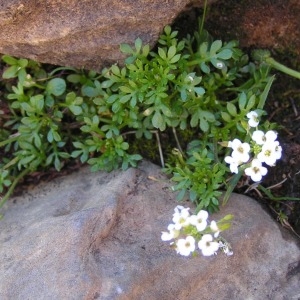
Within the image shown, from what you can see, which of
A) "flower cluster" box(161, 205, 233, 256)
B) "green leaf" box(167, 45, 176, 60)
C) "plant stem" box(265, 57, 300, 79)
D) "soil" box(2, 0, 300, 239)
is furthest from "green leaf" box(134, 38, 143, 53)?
"flower cluster" box(161, 205, 233, 256)

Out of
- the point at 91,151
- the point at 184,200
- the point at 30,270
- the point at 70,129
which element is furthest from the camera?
the point at 70,129

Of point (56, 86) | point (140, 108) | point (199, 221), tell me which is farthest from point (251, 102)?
point (56, 86)

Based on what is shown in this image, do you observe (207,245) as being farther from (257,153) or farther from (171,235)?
(257,153)

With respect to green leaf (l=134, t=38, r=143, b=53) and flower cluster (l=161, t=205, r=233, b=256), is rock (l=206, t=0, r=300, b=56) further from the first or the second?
flower cluster (l=161, t=205, r=233, b=256)

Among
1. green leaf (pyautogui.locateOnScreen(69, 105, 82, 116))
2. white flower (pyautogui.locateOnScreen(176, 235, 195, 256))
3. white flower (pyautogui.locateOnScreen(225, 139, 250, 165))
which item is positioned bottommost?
white flower (pyautogui.locateOnScreen(176, 235, 195, 256))

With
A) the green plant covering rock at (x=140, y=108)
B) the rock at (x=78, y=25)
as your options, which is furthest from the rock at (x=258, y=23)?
the rock at (x=78, y=25)

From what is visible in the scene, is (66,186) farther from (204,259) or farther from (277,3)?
(277,3)

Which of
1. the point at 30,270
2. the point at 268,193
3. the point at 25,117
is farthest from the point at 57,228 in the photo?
the point at 268,193
